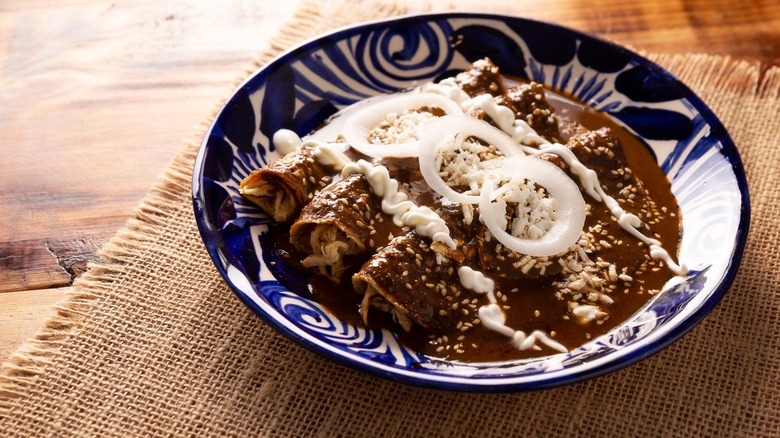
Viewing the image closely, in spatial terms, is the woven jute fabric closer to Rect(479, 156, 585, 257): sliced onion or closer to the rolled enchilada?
the rolled enchilada

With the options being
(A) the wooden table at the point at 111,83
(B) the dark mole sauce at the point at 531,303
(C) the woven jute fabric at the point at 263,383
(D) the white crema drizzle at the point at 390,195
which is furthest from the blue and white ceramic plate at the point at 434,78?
(A) the wooden table at the point at 111,83

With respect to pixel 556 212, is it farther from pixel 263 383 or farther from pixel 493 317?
pixel 263 383

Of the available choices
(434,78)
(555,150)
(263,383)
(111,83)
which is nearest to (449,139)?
(555,150)

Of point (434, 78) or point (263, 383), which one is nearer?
point (263, 383)

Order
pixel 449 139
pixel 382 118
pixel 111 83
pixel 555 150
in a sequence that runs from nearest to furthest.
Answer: pixel 449 139 < pixel 555 150 < pixel 382 118 < pixel 111 83

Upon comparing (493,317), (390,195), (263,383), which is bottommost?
(263,383)

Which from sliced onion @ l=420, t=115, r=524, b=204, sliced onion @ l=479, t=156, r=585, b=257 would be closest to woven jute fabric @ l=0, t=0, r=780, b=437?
sliced onion @ l=479, t=156, r=585, b=257
